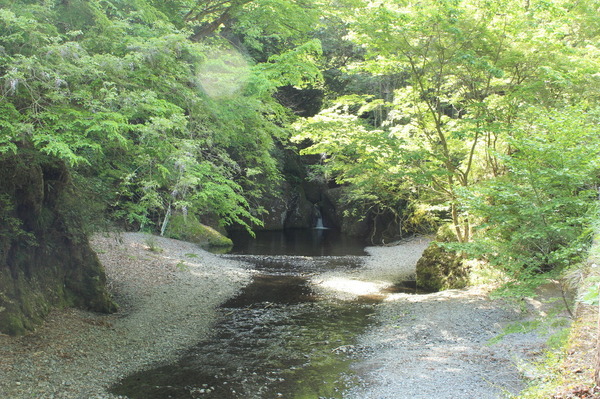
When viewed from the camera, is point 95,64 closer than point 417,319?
Yes

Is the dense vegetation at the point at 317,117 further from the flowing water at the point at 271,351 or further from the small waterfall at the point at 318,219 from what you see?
the small waterfall at the point at 318,219

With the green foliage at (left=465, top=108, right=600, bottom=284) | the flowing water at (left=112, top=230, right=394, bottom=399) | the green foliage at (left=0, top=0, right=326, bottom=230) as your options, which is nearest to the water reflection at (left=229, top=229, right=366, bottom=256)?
the flowing water at (left=112, top=230, right=394, bottom=399)

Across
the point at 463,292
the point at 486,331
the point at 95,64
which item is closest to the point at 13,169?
the point at 95,64

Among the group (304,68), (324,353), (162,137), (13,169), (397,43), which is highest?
(397,43)

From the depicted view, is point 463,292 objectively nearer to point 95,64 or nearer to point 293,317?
point 293,317

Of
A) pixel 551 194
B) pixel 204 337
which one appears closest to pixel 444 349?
pixel 551 194

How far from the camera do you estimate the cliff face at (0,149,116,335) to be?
670cm

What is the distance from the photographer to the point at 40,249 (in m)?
7.90

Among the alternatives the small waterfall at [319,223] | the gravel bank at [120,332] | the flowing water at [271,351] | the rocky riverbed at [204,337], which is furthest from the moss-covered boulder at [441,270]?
the small waterfall at [319,223]

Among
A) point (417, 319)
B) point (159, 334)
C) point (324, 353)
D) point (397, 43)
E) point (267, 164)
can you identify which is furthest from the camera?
point (267, 164)

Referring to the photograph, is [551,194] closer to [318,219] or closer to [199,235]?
[199,235]

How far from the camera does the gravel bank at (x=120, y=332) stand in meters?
5.78

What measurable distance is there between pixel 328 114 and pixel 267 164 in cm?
223

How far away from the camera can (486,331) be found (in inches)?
333
